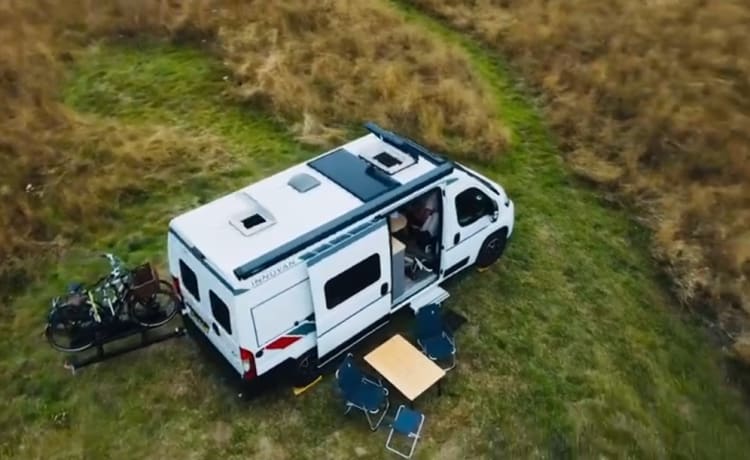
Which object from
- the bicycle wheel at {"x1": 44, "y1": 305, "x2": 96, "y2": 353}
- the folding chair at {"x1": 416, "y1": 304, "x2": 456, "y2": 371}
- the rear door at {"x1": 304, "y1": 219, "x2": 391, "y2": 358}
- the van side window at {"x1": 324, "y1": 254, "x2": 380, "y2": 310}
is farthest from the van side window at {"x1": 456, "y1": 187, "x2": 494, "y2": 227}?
the bicycle wheel at {"x1": 44, "y1": 305, "x2": 96, "y2": 353}

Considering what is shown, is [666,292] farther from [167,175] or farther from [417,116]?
[167,175]

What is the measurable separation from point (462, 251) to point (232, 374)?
378 cm

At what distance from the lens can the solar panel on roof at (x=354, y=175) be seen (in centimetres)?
928

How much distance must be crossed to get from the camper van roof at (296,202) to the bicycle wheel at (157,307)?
1442 millimetres

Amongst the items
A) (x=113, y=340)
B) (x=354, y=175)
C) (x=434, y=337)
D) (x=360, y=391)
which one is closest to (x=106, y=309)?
(x=113, y=340)

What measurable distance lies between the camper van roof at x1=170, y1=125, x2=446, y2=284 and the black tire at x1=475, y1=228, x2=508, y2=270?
1.86m

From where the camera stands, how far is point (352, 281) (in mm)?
9055

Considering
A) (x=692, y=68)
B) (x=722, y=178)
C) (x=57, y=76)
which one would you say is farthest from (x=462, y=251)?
(x=57, y=76)

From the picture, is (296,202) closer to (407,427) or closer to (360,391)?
(360,391)

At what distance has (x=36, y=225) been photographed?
39.2ft

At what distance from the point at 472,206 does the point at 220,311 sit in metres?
4.11

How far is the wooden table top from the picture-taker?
29.9 feet

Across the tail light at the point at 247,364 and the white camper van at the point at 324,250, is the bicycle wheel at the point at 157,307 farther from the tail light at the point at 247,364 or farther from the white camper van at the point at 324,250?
the tail light at the point at 247,364

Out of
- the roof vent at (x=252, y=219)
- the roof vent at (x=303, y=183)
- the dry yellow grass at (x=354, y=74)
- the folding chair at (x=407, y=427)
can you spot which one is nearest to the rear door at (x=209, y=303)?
the roof vent at (x=252, y=219)
